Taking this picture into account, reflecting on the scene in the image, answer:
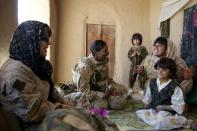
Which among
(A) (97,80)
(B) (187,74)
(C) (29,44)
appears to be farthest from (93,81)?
(C) (29,44)

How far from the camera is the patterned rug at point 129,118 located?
336cm

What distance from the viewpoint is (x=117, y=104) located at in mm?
4227

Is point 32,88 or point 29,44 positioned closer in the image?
point 32,88

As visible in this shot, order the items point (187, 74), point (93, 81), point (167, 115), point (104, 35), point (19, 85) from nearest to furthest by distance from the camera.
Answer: point (19, 85) → point (167, 115) → point (93, 81) → point (187, 74) → point (104, 35)

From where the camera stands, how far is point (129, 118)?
372cm

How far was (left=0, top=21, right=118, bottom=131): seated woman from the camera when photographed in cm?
185

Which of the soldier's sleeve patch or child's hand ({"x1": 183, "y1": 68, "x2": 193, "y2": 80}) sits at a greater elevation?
the soldier's sleeve patch

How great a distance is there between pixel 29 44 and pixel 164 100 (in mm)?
2022

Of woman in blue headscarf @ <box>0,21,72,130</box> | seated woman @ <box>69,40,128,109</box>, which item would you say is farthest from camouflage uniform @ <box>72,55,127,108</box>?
woman in blue headscarf @ <box>0,21,72,130</box>

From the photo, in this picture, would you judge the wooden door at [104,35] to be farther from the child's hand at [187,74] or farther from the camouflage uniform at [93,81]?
the child's hand at [187,74]

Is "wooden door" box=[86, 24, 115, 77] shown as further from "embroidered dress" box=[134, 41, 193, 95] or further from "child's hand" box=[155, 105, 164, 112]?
"child's hand" box=[155, 105, 164, 112]

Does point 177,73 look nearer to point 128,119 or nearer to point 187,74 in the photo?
point 187,74

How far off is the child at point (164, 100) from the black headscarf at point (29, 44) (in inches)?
65.1

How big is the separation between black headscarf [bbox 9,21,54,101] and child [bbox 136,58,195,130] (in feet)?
5.43
